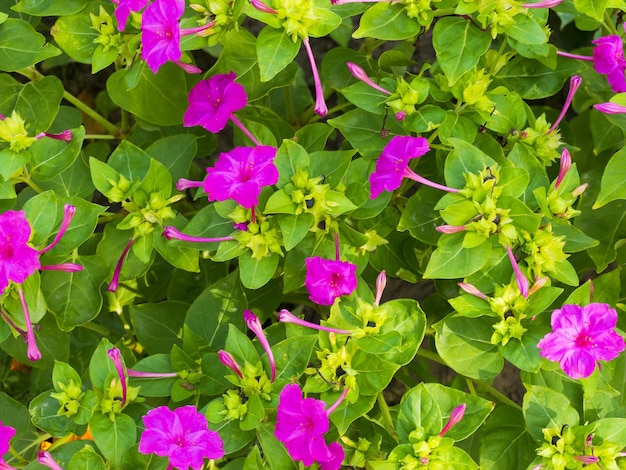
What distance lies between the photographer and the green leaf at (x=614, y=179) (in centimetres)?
157

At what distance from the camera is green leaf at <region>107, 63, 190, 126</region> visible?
191 centimetres

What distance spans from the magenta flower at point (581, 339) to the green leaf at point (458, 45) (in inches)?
22.9

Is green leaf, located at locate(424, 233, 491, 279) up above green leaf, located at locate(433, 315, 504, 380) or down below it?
above

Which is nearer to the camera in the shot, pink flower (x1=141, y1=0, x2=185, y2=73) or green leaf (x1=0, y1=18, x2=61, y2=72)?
pink flower (x1=141, y1=0, x2=185, y2=73)

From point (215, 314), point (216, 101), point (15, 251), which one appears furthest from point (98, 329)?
point (216, 101)

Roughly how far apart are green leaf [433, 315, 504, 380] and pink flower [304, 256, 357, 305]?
26cm

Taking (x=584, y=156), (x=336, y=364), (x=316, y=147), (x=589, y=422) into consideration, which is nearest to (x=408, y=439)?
(x=336, y=364)

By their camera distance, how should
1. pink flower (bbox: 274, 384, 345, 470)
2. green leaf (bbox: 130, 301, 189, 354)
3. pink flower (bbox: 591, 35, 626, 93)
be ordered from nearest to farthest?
pink flower (bbox: 274, 384, 345, 470), pink flower (bbox: 591, 35, 626, 93), green leaf (bbox: 130, 301, 189, 354)

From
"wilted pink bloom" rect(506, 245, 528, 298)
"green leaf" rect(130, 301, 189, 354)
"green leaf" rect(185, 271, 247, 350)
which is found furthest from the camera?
"green leaf" rect(130, 301, 189, 354)

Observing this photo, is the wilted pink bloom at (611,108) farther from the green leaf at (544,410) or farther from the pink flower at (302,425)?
the pink flower at (302,425)

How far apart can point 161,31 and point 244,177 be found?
0.37 metres

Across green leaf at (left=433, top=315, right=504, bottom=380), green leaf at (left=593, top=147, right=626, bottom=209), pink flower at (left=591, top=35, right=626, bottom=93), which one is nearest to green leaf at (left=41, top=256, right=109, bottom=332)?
green leaf at (left=433, top=315, right=504, bottom=380)


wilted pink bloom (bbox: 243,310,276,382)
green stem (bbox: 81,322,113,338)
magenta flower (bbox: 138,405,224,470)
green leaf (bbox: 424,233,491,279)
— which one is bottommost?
green stem (bbox: 81,322,113,338)

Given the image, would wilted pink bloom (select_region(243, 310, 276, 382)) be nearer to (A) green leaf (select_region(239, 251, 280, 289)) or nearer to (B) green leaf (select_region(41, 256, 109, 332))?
(A) green leaf (select_region(239, 251, 280, 289))
